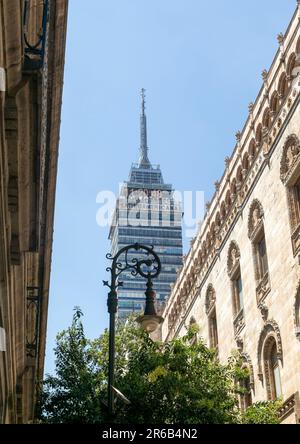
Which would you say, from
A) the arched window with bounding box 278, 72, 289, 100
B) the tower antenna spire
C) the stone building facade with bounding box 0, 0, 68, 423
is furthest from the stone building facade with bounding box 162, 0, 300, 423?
the tower antenna spire

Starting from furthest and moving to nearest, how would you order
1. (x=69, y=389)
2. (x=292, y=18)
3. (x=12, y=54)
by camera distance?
(x=292, y=18)
(x=69, y=389)
(x=12, y=54)

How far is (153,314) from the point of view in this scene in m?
12.6

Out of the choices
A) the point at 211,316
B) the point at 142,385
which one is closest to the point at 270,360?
the point at 142,385

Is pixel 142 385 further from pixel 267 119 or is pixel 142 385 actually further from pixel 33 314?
pixel 267 119

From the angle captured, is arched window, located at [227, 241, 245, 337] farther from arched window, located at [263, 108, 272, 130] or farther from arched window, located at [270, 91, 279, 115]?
arched window, located at [270, 91, 279, 115]

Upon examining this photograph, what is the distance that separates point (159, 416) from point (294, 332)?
17.3ft

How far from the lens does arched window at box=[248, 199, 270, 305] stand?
24875 mm

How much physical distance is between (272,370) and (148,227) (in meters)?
105

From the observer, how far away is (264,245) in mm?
25547

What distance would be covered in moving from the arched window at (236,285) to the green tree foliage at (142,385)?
5.76 metres

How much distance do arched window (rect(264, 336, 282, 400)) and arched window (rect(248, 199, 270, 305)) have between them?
1.60 metres

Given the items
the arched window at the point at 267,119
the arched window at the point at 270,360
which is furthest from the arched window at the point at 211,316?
the arched window at the point at 267,119
